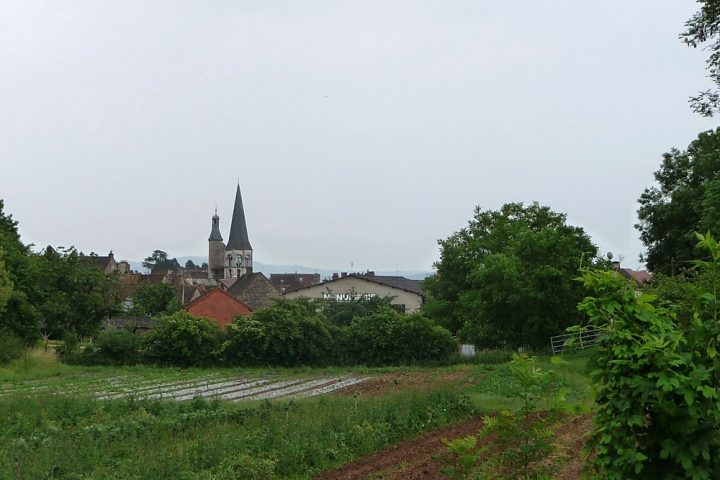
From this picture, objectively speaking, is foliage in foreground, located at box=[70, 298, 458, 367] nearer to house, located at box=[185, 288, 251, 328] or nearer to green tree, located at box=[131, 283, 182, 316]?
house, located at box=[185, 288, 251, 328]

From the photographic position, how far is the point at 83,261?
5447cm

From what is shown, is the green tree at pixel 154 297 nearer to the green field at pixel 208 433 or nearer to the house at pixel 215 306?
the house at pixel 215 306

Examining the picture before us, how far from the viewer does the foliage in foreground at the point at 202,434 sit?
32.2 ft

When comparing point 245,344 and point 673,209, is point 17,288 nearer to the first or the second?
point 245,344

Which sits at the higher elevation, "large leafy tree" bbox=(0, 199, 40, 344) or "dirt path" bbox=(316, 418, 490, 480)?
"large leafy tree" bbox=(0, 199, 40, 344)

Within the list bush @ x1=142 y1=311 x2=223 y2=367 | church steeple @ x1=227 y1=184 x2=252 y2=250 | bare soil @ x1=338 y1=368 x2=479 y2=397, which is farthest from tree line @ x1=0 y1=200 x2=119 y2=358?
church steeple @ x1=227 y1=184 x2=252 y2=250

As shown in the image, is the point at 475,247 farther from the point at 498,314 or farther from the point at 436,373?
the point at 436,373

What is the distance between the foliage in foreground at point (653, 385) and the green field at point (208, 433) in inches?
54.7

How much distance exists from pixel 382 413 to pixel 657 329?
11.1 meters

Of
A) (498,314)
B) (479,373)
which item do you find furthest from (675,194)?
(479,373)

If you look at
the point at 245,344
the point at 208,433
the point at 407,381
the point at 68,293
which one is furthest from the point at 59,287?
the point at 208,433

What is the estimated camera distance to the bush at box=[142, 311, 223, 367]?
39.0 metres

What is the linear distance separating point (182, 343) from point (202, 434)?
1068 inches

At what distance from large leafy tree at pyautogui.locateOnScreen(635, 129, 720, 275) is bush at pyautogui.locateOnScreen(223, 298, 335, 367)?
720 inches
